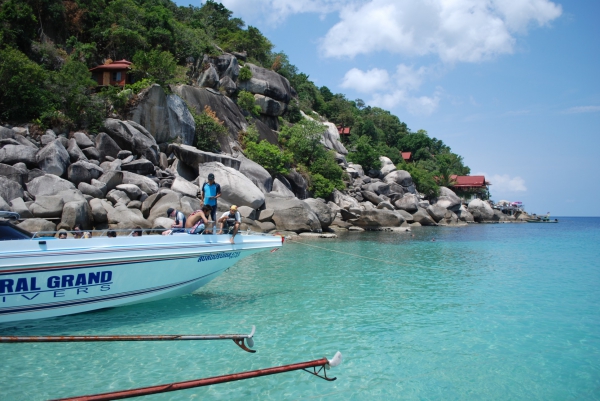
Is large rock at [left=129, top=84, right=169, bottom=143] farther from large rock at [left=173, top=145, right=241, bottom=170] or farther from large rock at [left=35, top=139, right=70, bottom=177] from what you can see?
large rock at [left=35, top=139, right=70, bottom=177]

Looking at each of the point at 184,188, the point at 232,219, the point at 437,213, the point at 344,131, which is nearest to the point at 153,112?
the point at 184,188

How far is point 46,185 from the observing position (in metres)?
18.4

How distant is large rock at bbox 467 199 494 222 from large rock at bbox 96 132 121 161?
48807 mm

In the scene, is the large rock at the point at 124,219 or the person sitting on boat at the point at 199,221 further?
the large rock at the point at 124,219

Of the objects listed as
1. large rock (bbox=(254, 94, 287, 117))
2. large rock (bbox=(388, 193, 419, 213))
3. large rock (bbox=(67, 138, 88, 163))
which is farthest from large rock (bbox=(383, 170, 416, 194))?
large rock (bbox=(67, 138, 88, 163))

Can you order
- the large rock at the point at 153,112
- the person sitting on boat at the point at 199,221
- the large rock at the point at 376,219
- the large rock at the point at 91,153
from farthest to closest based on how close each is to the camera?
the large rock at the point at 376,219 < the large rock at the point at 153,112 < the large rock at the point at 91,153 < the person sitting on boat at the point at 199,221

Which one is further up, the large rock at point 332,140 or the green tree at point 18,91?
the large rock at point 332,140

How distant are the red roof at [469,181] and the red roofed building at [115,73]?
176 ft

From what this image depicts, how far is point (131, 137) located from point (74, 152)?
3.77 meters

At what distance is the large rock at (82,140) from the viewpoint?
73.6 feet

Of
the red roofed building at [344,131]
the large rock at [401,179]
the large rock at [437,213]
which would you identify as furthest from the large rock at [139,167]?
the red roofed building at [344,131]

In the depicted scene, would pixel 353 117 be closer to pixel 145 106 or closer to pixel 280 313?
pixel 145 106

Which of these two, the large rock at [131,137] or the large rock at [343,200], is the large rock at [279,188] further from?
the large rock at [131,137]

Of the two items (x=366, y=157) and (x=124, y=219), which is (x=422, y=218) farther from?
(x=124, y=219)
